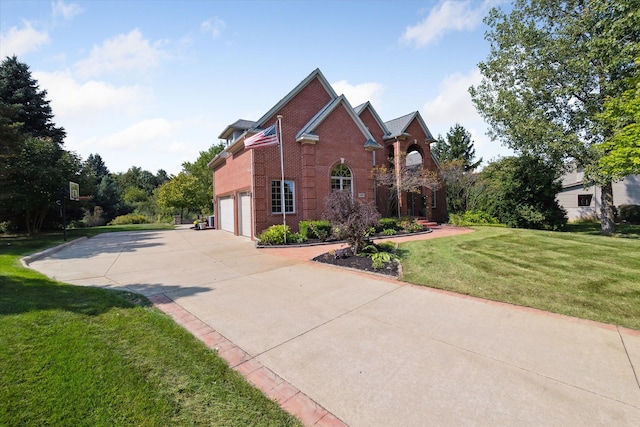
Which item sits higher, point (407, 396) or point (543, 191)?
point (543, 191)

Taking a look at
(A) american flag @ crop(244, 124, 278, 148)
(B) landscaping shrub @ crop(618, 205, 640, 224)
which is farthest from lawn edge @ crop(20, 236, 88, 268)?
(B) landscaping shrub @ crop(618, 205, 640, 224)

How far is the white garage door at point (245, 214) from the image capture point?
16.7 meters

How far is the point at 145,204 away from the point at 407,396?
5342cm

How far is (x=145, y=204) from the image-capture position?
4684 cm

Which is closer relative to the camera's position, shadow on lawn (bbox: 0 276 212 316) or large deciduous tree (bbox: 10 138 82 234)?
shadow on lawn (bbox: 0 276 212 316)

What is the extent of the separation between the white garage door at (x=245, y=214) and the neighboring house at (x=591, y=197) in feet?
88.6

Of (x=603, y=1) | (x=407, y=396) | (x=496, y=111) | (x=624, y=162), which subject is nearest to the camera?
(x=407, y=396)

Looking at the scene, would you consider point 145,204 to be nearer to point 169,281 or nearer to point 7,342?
point 169,281

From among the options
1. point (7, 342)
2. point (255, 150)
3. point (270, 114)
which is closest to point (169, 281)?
point (7, 342)

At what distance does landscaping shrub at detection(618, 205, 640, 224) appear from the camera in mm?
23188

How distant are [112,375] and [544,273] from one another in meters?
9.51

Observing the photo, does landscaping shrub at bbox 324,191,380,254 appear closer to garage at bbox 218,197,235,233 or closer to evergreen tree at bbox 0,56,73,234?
garage at bbox 218,197,235,233

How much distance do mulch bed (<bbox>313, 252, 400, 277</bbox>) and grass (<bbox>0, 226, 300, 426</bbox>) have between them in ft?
17.5

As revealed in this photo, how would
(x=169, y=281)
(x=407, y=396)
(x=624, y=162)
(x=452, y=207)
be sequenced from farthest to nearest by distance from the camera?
(x=452, y=207), (x=624, y=162), (x=169, y=281), (x=407, y=396)
